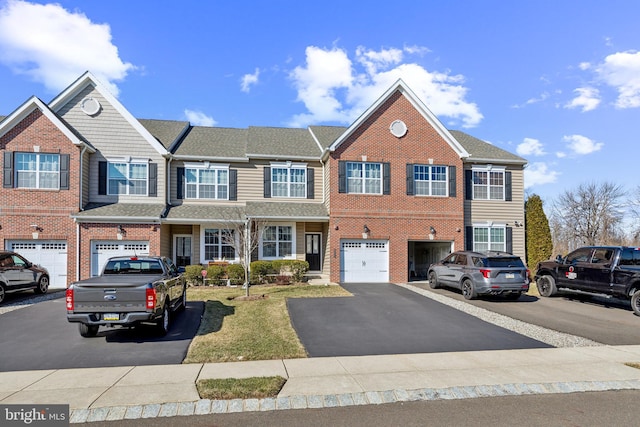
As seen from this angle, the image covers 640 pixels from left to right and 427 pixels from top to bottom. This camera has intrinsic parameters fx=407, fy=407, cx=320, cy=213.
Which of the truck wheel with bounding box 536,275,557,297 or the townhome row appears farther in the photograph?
the townhome row

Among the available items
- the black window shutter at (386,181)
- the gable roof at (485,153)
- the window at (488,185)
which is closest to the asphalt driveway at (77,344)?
the black window shutter at (386,181)

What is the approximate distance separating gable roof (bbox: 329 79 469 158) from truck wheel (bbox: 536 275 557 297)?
697cm

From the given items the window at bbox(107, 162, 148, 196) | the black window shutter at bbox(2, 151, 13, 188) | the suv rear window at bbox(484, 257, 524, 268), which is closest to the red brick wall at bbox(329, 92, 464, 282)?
the suv rear window at bbox(484, 257, 524, 268)

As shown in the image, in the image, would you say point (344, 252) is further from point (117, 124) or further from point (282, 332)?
point (117, 124)

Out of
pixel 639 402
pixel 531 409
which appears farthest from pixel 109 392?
pixel 639 402

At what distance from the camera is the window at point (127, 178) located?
19109mm

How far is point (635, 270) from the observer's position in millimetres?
12750

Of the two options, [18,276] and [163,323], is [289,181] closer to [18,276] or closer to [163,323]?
[18,276]

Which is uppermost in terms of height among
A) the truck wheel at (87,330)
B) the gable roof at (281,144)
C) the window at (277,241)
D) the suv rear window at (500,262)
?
the gable roof at (281,144)

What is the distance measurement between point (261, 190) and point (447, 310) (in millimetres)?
11216

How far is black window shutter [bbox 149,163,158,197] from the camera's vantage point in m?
19.2

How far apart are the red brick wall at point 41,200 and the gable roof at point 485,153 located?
Answer: 18847 mm

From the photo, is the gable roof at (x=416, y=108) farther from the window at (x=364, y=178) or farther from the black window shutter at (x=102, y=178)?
the black window shutter at (x=102, y=178)

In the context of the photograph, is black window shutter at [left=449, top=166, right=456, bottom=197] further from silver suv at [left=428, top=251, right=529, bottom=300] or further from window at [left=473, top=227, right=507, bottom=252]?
silver suv at [left=428, top=251, right=529, bottom=300]
